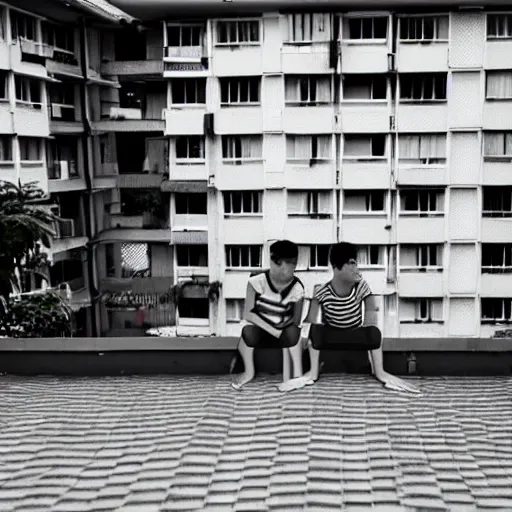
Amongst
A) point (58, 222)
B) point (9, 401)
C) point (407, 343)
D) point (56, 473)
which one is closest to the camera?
point (56, 473)

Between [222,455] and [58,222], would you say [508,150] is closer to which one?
[58,222]

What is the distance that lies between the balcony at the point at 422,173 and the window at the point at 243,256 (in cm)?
100

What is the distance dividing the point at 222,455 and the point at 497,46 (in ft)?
11.6

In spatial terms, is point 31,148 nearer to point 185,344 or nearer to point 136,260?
point 136,260

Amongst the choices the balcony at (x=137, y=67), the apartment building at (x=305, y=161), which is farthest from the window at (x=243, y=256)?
the balcony at (x=137, y=67)

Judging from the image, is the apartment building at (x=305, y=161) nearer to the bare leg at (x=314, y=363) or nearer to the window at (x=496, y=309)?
the window at (x=496, y=309)

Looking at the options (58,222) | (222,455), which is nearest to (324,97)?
(58,222)

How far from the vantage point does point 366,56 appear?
16.0ft

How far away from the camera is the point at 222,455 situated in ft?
7.14

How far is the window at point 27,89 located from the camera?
4.95 meters

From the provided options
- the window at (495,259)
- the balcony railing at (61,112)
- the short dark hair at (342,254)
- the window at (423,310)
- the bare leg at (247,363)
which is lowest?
the window at (423,310)

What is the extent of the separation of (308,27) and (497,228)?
170 cm

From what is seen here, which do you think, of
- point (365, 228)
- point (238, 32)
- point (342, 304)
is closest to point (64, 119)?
point (238, 32)

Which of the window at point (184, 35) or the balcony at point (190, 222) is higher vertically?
the window at point (184, 35)
